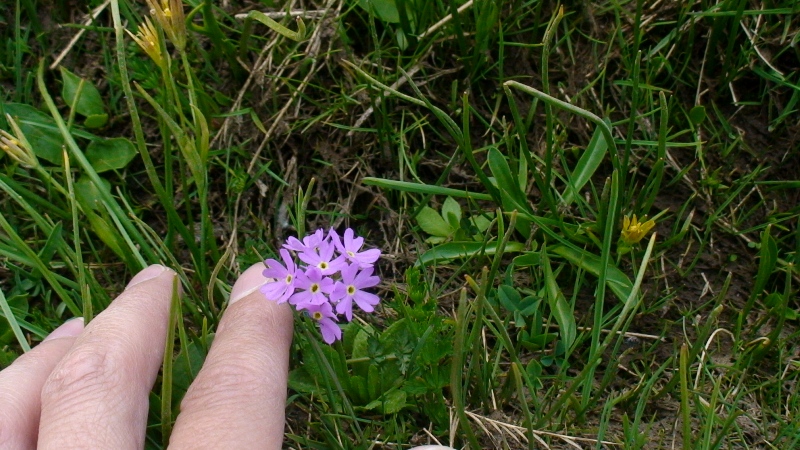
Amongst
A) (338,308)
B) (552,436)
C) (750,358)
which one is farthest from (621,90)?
(338,308)

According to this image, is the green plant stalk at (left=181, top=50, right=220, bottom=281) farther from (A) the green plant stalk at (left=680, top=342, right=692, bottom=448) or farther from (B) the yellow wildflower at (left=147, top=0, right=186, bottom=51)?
(A) the green plant stalk at (left=680, top=342, right=692, bottom=448)

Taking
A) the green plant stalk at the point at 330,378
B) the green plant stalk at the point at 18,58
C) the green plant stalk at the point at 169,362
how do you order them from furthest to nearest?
1. the green plant stalk at the point at 18,58
2. the green plant stalk at the point at 330,378
3. the green plant stalk at the point at 169,362

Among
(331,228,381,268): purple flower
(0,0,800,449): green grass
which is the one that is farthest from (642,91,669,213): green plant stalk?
(331,228,381,268): purple flower

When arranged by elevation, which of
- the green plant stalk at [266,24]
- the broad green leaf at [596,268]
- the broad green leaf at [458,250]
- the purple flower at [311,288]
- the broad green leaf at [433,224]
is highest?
the green plant stalk at [266,24]

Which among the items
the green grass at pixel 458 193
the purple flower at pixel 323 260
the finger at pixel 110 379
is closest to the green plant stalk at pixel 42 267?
the green grass at pixel 458 193

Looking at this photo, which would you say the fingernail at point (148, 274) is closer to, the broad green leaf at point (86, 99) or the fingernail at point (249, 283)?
the fingernail at point (249, 283)

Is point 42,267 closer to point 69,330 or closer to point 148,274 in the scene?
point 69,330

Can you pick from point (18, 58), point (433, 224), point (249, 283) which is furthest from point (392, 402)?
point (18, 58)
